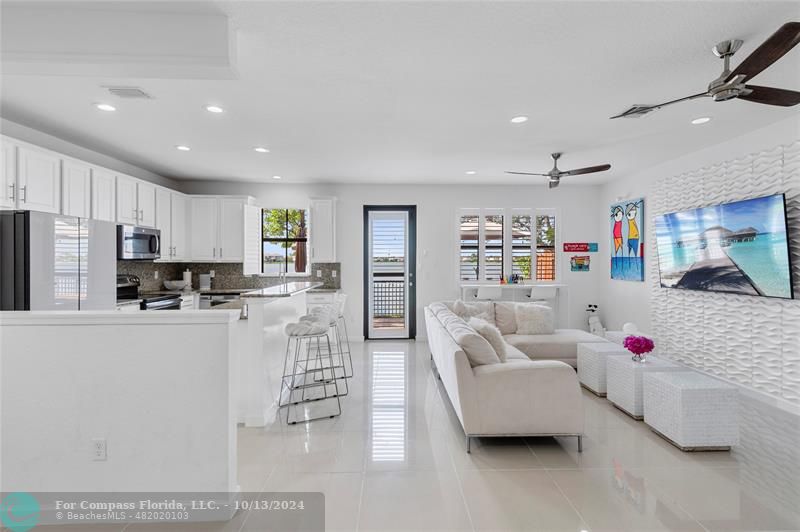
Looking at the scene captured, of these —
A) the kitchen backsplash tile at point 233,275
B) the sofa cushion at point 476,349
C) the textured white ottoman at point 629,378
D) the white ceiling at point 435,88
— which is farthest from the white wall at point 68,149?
the textured white ottoman at point 629,378

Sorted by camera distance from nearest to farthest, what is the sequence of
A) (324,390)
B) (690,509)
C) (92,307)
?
1. (690,509)
2. (92,307)
3. (324,390)

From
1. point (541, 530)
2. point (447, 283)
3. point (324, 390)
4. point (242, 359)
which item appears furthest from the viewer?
point (447, 283)

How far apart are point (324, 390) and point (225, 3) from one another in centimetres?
334

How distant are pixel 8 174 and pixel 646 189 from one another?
24.2 feet

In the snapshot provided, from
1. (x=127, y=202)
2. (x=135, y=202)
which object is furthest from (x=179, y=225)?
(x=127, y=202)

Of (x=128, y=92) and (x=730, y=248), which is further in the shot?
(x=730, y=248)

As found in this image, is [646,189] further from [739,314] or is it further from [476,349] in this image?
[476,349]

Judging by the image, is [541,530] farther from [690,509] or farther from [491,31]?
[491,31]

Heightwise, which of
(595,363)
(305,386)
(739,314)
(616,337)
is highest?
(739,314)

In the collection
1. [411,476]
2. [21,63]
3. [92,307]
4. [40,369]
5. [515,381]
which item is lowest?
[411,476]

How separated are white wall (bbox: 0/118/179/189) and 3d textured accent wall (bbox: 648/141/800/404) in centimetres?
729

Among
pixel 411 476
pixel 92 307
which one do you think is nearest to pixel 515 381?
pixel 411 476

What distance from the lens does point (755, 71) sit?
206 cm

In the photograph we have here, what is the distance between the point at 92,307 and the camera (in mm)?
3176
